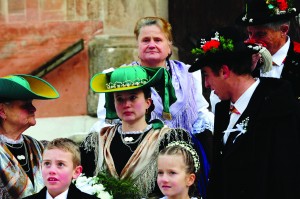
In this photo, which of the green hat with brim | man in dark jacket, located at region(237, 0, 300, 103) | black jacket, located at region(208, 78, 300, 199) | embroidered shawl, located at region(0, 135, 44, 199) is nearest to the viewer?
black jacket, located at region(208, 78, 300, 199)

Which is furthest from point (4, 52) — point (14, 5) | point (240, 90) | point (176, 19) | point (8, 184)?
point (240, 90)

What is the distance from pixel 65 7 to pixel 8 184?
4.77m

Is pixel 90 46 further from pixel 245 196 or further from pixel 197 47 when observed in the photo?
pixel 245 196

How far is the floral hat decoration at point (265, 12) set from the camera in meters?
8.00

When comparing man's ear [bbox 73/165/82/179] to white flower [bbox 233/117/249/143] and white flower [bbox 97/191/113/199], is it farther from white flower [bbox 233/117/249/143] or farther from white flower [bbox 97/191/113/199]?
white flower [bbox 233/117/249/143]

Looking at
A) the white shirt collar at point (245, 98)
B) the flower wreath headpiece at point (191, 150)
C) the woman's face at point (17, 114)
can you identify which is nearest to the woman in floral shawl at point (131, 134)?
the flower wreath headpiece at point (191, 150)

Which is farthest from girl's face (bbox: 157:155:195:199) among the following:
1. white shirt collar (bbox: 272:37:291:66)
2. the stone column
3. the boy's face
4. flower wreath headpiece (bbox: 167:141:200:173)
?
the stone column

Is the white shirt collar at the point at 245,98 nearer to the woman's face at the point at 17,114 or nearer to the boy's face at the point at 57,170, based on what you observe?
the boy's face at the point at 57,170

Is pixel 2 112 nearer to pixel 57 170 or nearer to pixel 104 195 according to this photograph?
pixel 57 170

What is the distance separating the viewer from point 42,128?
441 inches

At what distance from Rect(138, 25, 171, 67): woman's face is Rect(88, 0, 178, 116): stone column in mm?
3183

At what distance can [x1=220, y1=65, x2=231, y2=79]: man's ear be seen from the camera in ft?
21.3

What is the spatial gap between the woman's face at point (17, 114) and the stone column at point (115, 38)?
404cm

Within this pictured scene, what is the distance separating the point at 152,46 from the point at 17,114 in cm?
135
